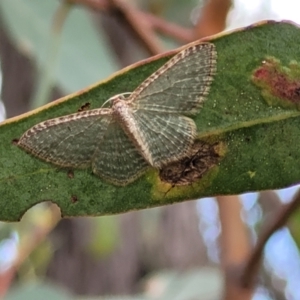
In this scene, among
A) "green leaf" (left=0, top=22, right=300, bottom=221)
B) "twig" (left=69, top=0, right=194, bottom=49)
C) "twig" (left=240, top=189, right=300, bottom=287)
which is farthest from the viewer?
"twig" (left=69, top=0, right=194, bottom=49)

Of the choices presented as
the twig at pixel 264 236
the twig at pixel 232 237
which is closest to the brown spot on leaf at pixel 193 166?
the twig at pixel 264 236

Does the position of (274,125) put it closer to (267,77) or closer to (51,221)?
(267,77)

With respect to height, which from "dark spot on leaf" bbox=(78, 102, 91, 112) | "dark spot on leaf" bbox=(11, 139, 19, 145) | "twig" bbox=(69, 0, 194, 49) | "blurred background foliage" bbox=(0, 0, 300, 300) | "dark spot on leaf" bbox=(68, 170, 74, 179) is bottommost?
"blurred background foliage" bbox=(0, 0, 300, 300)

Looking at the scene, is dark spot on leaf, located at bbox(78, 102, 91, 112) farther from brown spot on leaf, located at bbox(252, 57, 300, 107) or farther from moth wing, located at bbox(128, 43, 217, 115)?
brown spot on leaf, located at bbox(252, 57, 300, 107)

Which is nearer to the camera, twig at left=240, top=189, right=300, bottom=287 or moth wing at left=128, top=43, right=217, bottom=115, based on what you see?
moth wing at left=128, top=43, right=217, bottom=115

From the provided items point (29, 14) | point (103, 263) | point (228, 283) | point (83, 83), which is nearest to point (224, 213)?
point (228, 283)

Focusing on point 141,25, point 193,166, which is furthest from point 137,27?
point 193,166

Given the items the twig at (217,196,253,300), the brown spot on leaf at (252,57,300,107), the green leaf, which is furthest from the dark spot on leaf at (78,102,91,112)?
the twig at (217,196,253,300)

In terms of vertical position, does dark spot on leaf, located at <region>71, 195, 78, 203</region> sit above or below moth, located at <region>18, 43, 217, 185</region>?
below

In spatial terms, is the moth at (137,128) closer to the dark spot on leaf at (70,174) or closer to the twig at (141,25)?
the dark spot on leaf at (70,174)

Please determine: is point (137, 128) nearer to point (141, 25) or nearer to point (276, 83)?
point (276, 83)
